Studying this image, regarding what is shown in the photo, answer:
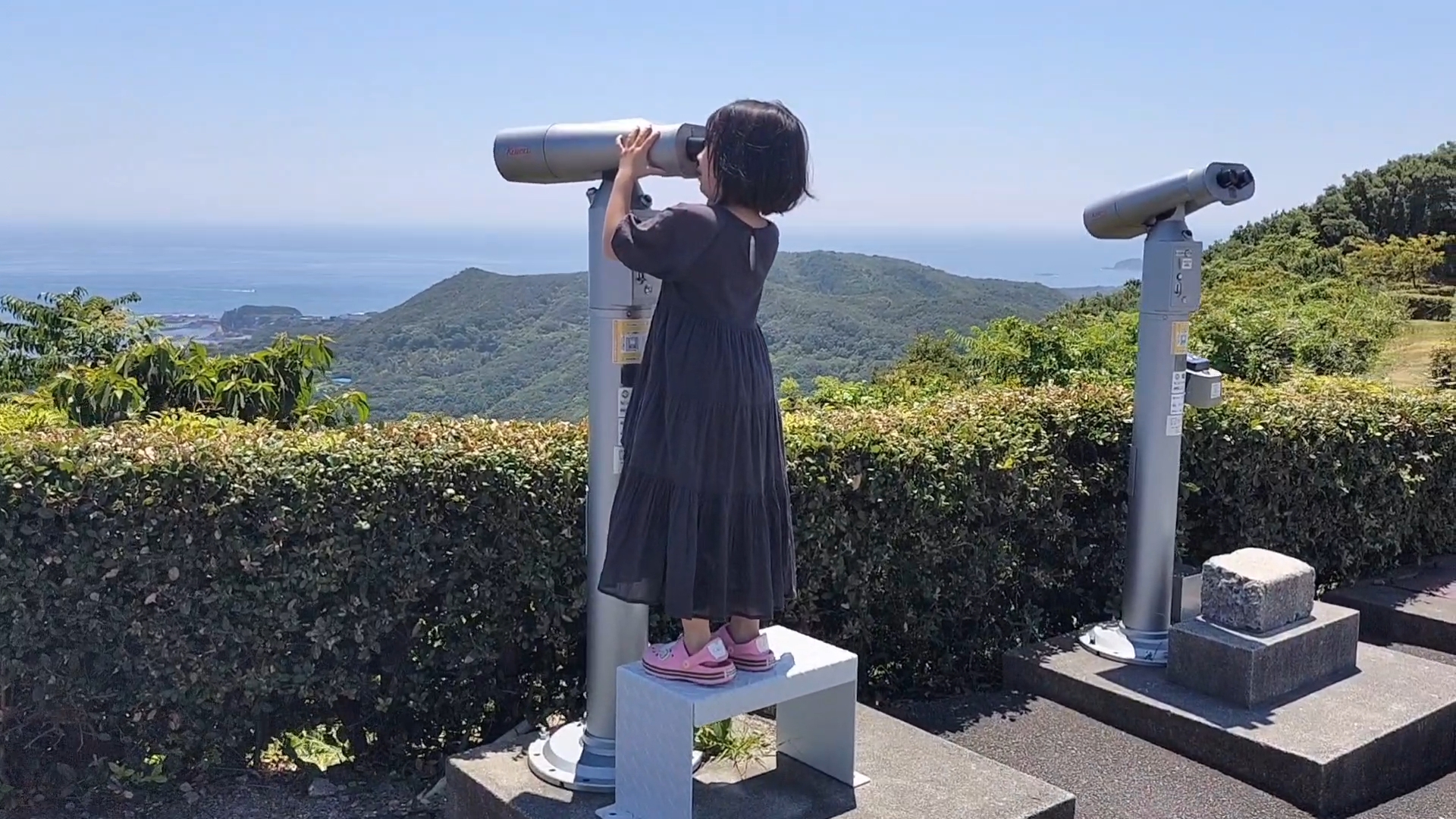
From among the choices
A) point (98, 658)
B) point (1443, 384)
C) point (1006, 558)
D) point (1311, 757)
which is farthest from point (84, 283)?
point (1443, 384)

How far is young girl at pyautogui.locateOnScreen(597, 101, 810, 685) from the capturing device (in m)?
2.72

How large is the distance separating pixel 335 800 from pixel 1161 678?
2.91 meters

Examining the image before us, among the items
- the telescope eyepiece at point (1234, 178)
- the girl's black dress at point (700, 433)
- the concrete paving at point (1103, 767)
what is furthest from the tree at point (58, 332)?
the telescope eyepiece at point (1234, 178)

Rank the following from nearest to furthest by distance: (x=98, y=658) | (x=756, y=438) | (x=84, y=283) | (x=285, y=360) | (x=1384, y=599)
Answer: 1. (x=756, y=438)
2. (x=98, y=658)
3. (x=285, y=360)
4. (x=1384, y=599)
5. (x=84, y=283)

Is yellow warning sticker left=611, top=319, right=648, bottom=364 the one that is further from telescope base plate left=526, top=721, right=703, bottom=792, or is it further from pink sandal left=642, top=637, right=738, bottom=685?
telescope base plate left=526, top=721, right=703, bottom=792

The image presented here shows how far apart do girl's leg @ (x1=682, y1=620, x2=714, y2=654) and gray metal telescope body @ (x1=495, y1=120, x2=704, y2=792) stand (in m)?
0.30

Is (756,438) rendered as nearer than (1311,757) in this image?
Yes

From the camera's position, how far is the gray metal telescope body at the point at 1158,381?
4.27 metres

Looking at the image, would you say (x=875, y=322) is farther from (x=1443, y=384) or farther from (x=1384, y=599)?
(x=1384, y=599)

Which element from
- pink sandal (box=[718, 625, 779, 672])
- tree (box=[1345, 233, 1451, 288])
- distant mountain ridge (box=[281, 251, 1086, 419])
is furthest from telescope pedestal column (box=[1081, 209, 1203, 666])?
tree (box=[1345, 233, 1451, 288])

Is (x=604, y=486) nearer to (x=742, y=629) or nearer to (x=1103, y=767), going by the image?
(x=742, y=629)

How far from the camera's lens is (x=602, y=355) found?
308cm

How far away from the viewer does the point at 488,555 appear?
140 inches

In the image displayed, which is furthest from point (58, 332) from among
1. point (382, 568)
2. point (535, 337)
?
point (382, 568)
